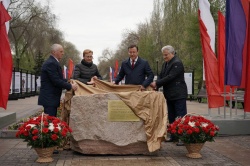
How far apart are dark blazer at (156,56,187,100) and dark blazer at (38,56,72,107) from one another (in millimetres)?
2116

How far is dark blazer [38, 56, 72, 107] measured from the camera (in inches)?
281

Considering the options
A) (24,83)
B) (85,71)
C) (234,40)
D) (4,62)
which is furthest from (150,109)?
(24,83)

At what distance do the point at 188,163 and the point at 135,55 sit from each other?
2.66m

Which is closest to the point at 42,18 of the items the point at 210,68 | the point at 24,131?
the point at 210,68

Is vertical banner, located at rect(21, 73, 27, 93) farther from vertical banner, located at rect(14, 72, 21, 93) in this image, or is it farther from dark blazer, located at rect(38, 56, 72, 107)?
dark blazer, located at rect(38, 56, 72, 107)

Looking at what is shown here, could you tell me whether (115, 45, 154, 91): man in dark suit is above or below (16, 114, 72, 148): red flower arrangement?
above

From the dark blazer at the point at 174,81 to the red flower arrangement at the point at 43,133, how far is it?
8.30 feet

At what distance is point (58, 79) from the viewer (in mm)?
7125

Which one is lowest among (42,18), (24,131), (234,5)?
(24,131)

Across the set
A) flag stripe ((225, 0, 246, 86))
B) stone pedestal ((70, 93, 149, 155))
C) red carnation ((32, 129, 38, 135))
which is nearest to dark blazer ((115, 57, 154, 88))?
stone pedestal ((70, 93, 149, 155))

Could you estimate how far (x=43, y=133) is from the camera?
20.7ft

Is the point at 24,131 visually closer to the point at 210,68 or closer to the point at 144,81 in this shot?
the point at 144,81

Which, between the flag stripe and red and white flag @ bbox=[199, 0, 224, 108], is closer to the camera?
the flag stripe

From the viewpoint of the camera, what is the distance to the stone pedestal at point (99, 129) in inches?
275
